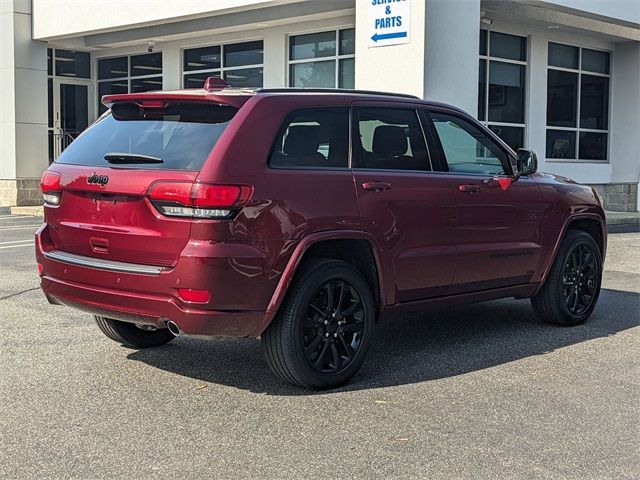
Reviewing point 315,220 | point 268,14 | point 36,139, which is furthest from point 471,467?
point 36,139

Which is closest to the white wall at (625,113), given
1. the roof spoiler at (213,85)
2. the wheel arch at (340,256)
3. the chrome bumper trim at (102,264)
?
the wheel arch at (340,256)

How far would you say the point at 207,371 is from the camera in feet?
19.0

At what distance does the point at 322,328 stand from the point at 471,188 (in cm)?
179

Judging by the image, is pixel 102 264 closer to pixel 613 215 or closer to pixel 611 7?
pixel 611 7

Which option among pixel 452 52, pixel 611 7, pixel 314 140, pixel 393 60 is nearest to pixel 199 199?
pixel 314 140

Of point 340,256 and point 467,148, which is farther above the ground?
point 467,148

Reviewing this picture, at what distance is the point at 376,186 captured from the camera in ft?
18.6

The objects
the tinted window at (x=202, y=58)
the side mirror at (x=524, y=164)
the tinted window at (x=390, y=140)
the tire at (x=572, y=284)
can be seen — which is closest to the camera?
the tinted window at (x=390, y=140)

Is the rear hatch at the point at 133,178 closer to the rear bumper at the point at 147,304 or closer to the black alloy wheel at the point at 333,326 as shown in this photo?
the rear bumper at the point at 147,304

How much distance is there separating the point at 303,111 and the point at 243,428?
2056 millimetres

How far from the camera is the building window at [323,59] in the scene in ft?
58.2

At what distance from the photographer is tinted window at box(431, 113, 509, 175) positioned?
6477mm

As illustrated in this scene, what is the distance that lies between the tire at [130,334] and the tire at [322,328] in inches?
58.4

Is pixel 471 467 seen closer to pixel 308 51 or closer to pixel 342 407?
pixel 342 407
